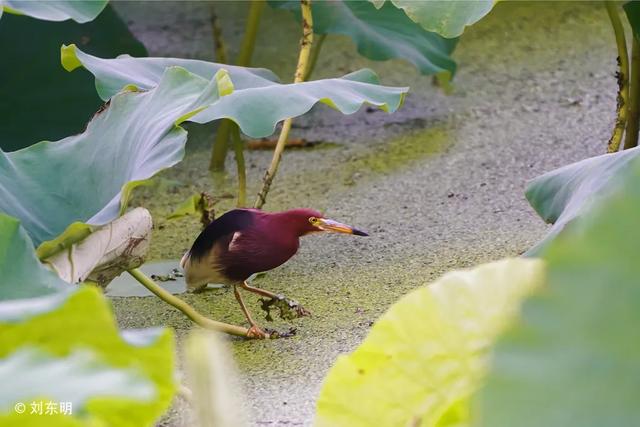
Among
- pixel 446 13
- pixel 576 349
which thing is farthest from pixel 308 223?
pixel 576 349

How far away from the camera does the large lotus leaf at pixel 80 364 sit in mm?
597

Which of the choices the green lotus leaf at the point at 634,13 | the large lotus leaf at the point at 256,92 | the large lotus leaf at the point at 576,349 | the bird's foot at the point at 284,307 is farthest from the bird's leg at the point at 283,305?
the large lotus leaf at the point at 576,349

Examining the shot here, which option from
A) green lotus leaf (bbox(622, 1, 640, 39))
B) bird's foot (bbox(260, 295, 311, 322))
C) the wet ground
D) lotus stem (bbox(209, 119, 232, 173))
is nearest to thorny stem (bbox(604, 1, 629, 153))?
green lotus leaf (bbox(622, 1, 640, 39))

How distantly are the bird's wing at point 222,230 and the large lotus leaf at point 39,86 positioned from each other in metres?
0.85

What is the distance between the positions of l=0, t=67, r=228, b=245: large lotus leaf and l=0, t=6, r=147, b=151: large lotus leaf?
79cm

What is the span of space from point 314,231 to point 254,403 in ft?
1.34

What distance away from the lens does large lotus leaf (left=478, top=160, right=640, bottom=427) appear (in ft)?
1.68

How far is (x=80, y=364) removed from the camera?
0.62 m

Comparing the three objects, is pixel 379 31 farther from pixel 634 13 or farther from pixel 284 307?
pixel 284 307

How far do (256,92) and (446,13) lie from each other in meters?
0.42

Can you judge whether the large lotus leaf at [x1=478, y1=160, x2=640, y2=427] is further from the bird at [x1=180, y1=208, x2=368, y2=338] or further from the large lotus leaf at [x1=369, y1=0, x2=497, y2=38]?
the large lotus leaf at [x1=369, y1=0, x2=497, y2=38]

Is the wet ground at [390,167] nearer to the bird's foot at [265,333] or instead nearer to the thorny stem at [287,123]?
the bird's foot at [265,333]

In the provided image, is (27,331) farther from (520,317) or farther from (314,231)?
(314,231)

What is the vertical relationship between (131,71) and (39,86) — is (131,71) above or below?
above
